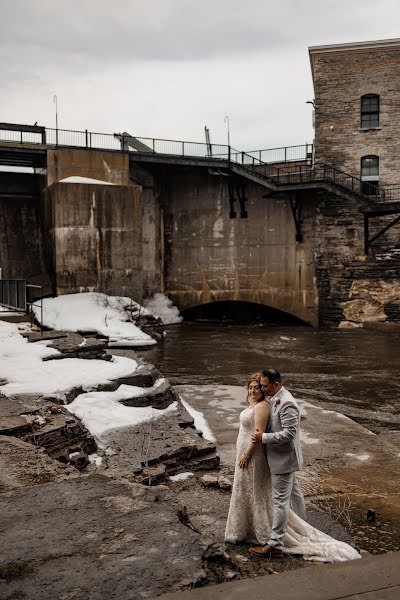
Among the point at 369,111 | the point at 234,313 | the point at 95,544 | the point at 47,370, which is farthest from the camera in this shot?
the point at 234,313

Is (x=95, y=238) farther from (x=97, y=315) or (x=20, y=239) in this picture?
(x=20, y=239)

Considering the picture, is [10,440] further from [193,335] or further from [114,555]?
[193,335]

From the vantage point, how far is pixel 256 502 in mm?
4668

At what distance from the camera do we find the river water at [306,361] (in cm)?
1230

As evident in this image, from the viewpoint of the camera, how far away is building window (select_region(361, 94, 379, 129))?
26.2 metres

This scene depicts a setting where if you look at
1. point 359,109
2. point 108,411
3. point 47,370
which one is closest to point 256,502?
point 108,411

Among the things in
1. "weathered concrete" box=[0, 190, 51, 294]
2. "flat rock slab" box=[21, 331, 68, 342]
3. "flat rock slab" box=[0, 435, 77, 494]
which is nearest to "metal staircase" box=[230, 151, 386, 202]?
"weathered concrete" box=[0, 190, 51, 294]

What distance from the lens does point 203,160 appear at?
2558 centimetres

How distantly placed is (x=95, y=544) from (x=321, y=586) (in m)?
1.61

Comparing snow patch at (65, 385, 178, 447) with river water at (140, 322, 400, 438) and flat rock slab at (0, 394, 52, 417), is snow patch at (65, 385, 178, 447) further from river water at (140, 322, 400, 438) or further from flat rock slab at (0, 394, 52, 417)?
river water at (140, 322, 400, 438)

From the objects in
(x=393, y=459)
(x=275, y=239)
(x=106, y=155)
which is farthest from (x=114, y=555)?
(x=275, y=239)

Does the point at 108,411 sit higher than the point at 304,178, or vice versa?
the point at 304,178

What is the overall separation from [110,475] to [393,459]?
15.3ft

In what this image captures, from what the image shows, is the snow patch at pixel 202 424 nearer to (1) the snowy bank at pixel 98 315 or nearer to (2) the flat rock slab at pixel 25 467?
(2) the flat rock slab at pixel 25 467
